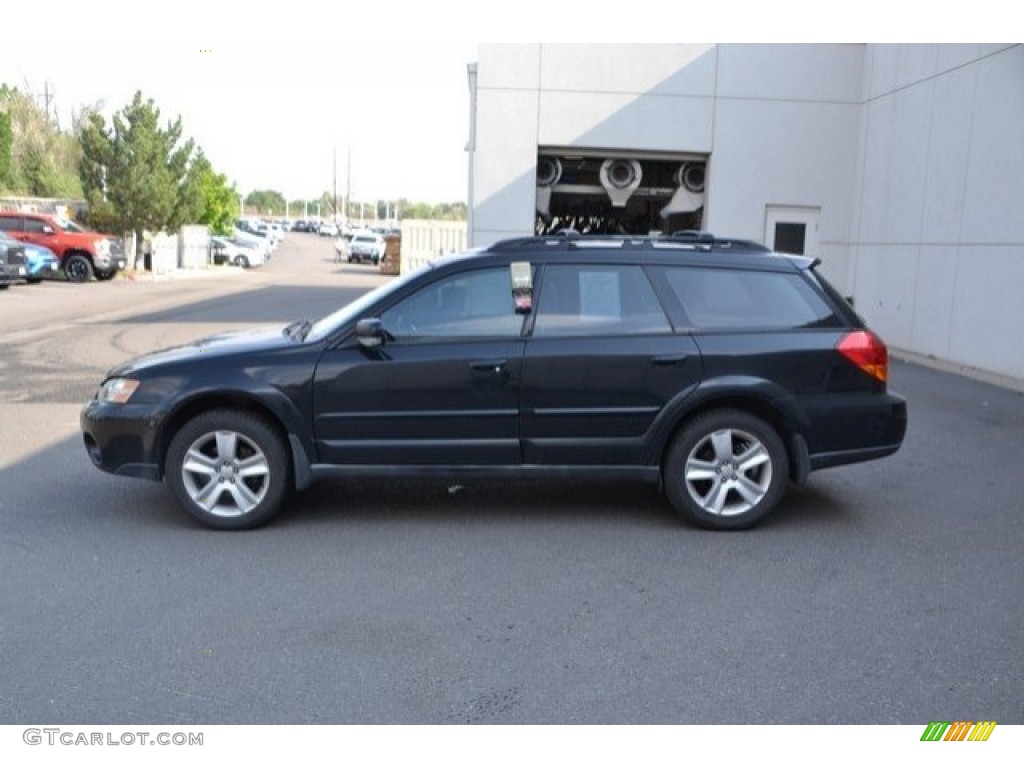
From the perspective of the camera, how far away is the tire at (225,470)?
598 centimetres

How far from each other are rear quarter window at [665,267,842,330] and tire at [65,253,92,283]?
26457mm

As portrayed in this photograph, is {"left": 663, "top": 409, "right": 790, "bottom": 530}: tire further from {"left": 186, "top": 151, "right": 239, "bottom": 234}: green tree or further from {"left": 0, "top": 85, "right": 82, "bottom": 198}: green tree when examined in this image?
{"left": 0, "top": 85, "right": 82, "bottom": 198}: green tree

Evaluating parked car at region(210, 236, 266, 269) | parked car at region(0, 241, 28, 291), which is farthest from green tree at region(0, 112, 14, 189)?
parked car at region(0, 241, 28, 291)

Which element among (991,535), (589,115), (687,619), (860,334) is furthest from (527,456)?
(589,115)

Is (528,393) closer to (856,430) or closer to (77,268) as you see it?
(856,430)

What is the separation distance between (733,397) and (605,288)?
1.01m

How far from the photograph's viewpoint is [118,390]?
6.05 metres

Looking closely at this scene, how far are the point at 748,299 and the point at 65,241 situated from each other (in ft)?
87.8

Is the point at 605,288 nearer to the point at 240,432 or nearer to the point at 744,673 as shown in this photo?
the point at 240,432

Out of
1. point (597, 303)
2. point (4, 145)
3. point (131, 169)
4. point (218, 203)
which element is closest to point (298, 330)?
point (597, 303)

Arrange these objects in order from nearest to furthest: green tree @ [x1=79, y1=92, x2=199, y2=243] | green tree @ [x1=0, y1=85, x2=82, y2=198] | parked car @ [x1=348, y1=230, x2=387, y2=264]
→ 1. green tree @ [x1=79, y1=92, x2=199, y2=243]
2. green tree @ [x1=0, y1=85, x2=82, y2=198]
3. parked car @ [x1=348, y1=230, x2=387, y2=264]

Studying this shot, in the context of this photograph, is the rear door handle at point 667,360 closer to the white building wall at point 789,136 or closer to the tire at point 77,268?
the white building wall at point 789,136

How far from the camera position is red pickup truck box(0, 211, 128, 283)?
94.4 feet

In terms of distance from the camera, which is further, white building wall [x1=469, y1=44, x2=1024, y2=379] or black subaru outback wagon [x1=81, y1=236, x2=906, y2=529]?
white building wall [x1=469, y1=44, x2=1024, y2=379]
